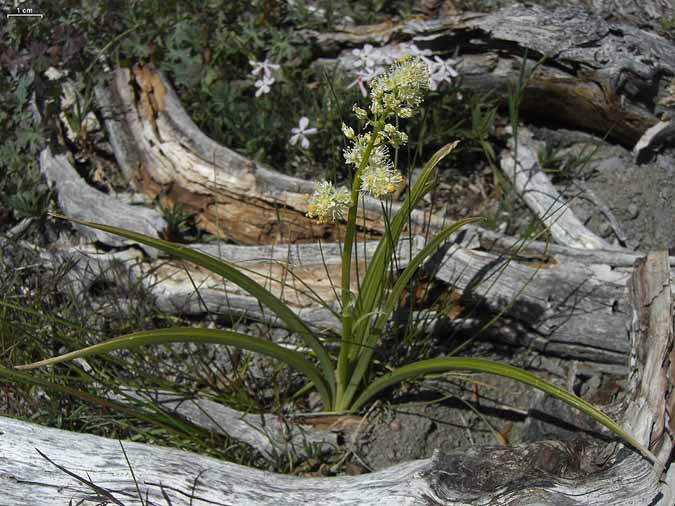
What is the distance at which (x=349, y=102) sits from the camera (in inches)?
148

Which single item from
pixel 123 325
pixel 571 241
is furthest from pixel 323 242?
pixel 571 241

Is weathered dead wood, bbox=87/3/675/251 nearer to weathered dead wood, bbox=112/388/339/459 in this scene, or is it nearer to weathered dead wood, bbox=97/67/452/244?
weathered dead wood, bbox=97/67/452/244

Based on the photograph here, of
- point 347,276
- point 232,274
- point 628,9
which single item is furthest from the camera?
point 628,9

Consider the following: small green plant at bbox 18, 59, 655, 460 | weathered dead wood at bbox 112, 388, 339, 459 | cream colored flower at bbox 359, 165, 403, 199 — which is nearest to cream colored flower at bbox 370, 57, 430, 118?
small green plant at bbox 18, 59, 655, 460

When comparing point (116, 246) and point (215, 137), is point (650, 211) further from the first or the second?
point (116, 246)

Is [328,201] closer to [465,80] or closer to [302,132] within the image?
[302,132]

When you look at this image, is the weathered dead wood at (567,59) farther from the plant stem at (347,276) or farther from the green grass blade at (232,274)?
the green grass blade at (232,274)

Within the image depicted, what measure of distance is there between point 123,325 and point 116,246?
1.75ft

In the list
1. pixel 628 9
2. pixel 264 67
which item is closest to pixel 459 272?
pixel 264 67

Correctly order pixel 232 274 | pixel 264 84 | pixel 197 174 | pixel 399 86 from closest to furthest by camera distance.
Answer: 1. pixel 399 86
2. pixel 232 274
3. pixel 197 174
4. pixel 264 84

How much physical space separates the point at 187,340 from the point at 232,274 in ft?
0.86

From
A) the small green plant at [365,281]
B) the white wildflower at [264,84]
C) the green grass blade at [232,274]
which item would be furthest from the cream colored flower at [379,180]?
the white wildflower at [264,84]

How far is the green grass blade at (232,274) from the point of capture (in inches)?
74.1

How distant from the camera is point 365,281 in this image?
2334 millimetres
